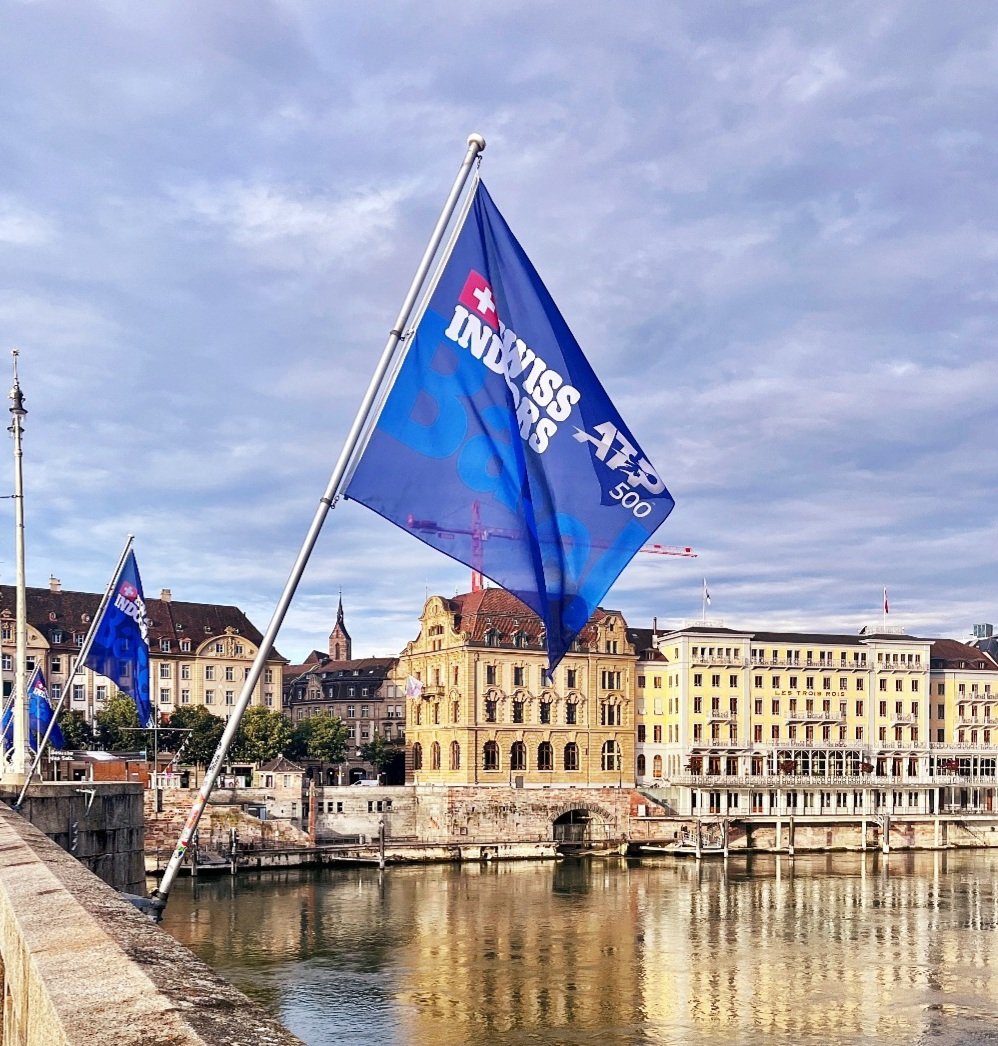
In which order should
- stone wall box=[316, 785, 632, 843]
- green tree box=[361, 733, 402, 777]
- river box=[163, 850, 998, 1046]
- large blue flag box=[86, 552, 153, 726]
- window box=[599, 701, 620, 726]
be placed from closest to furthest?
large blue flag box=[86, 552, 153, 726] → river box=[163, 850, 998, 1046] → stone wall box=[316, 785, 632, 843] → window box=[599, 701, 620, 726] → green tree box=[361, 733, 402, 777]

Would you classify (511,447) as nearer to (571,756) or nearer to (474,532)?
(474,532)

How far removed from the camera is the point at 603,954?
201ft

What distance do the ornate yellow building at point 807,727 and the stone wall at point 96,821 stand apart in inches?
3810

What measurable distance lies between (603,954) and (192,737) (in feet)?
226

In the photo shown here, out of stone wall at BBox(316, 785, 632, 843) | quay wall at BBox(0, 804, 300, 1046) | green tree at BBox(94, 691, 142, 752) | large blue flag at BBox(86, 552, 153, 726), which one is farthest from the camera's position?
green tree at BBox(94, 691, 142, 752)

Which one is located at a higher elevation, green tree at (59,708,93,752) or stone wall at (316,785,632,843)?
green tree at (59,708,93,752)

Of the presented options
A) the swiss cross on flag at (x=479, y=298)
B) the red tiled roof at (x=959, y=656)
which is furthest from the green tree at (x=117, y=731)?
the swiss cross on flag at (x=479, y=298)

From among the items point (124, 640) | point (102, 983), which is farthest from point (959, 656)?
point (102, 983)

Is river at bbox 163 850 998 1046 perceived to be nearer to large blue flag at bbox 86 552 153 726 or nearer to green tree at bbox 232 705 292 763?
large blue flag at bbox 86 552 153 726

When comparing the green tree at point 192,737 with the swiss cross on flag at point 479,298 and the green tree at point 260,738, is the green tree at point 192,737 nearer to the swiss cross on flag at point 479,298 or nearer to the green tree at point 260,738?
the green tree at point 260,738

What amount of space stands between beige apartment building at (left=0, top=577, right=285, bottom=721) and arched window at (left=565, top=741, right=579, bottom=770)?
121 feet

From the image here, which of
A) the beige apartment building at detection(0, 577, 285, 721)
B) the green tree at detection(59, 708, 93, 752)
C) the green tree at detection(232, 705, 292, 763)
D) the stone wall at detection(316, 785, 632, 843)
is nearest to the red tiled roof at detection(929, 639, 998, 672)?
the stone wall at detection(316, 785, 632, 843)

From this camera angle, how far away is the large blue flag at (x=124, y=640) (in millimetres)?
34006

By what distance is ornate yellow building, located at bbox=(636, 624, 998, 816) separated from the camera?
419 feet
